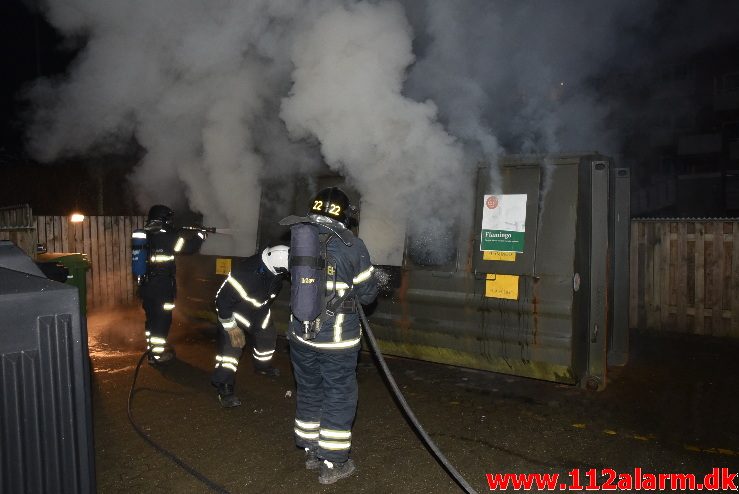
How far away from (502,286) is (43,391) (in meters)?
4.07

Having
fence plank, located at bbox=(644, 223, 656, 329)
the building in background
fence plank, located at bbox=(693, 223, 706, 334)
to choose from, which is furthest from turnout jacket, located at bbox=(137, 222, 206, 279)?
the building in background

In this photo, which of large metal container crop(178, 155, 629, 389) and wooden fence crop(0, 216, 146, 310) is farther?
wooden fence crop(0, 216, 146, 310)

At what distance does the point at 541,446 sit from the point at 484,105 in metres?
4.27

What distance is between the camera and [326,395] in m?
3.46

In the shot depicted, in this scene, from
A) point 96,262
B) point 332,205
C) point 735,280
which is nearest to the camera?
point 332,205

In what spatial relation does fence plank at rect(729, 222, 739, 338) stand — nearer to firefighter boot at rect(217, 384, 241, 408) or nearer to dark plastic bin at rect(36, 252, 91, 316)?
firefighter boot at rect(217, 384, 241, 408)

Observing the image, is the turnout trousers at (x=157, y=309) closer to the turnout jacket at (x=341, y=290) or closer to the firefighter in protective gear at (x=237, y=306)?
the firefighter in protective gear at (x=237, y=306)

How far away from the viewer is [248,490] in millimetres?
3305

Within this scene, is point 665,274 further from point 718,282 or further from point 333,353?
point 333,353

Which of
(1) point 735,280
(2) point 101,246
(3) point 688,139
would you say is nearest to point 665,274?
(1) point 735,280

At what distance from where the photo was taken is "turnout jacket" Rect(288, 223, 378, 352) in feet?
11.3

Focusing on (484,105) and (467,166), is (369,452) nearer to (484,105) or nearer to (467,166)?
(467,166)

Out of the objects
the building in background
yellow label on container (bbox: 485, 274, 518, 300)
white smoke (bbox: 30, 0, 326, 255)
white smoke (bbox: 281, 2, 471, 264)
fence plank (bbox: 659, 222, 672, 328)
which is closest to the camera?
yellow label on container (bbox: 485, 274, 518, 300)

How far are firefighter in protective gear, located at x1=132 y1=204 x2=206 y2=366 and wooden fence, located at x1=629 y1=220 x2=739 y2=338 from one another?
6.44 metres
